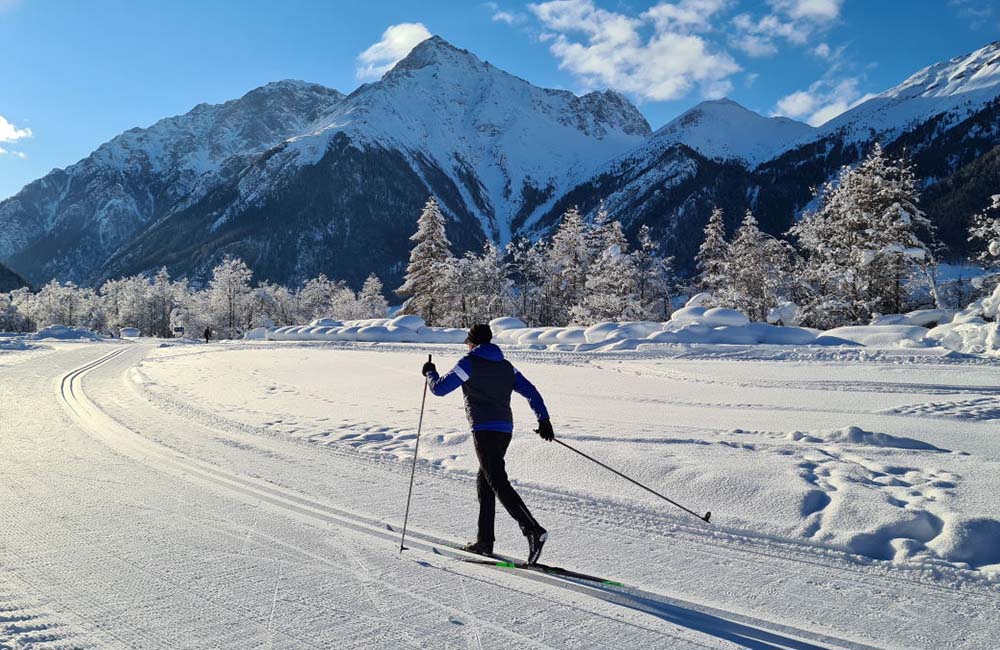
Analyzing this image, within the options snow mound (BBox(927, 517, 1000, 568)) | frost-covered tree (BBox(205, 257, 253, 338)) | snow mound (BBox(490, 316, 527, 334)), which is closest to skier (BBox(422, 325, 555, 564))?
snow mound (BBox(927, 517, 1000, 568))

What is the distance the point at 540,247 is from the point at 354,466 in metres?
52.0

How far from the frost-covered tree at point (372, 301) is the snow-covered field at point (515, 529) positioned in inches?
2516

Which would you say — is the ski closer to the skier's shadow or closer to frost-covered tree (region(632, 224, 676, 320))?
the skier's shadow

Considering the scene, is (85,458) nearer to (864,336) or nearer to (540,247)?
(864,336)

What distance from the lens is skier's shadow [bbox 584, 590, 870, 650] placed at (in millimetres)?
3129

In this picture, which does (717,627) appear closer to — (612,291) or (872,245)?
(872,245)

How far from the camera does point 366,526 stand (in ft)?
16.0

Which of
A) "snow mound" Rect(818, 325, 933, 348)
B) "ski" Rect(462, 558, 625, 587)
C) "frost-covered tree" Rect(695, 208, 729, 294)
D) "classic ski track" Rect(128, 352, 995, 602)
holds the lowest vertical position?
"classic ski track" Rect(128, 352, 995, 602)

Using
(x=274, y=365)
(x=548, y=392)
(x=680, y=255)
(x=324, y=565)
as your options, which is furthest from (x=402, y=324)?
(x=680, y=255)

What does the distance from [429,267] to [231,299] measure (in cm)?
3886

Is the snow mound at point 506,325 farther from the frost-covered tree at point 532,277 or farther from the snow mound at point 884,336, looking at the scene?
the frost-covered tree at point 532,277

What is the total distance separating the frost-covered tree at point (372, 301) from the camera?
73.5 meters

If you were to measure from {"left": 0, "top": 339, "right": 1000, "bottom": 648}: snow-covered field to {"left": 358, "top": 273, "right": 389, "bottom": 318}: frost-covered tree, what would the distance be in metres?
63.9

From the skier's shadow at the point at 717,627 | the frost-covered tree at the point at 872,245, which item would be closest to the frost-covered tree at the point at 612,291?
the frost-covered tree at the point at 872,245
